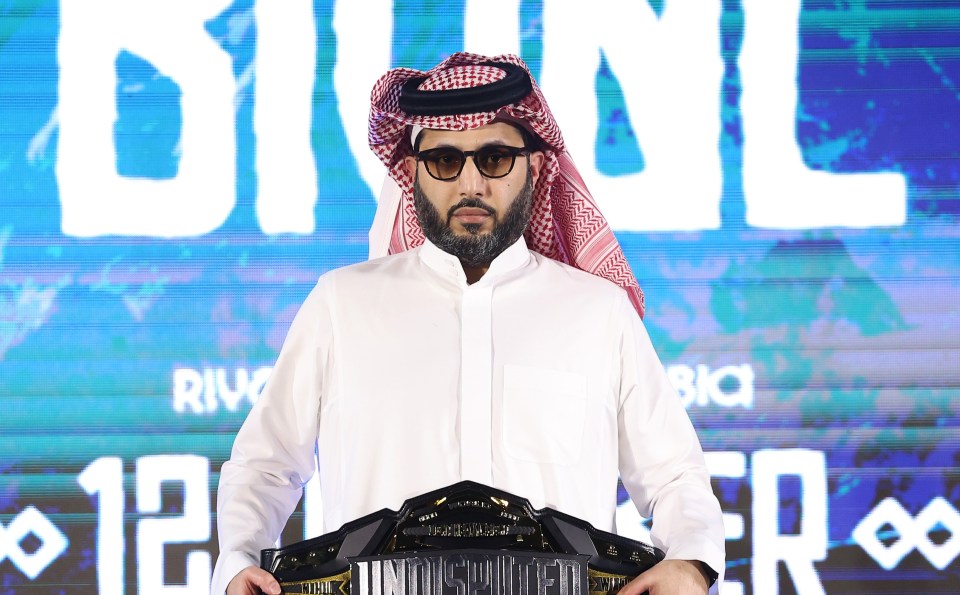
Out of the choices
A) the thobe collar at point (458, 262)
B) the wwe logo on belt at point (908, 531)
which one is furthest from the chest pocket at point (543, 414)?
the wwe logo on belt at point (908, 531)

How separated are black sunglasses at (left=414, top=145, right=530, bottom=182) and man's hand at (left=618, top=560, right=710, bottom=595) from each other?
2.39 feet

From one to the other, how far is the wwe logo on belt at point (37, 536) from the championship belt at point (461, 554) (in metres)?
2.01

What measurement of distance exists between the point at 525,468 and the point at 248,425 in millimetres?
480

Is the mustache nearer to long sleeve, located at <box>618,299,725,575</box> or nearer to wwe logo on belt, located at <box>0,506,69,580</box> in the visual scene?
long sleeve, located at <box>618,299,725,575</box>

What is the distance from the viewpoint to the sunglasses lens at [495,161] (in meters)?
1.85

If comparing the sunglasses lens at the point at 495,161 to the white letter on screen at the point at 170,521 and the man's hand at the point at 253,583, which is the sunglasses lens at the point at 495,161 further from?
the white letter on screen at the point at 170,521

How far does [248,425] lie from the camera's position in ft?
5.97

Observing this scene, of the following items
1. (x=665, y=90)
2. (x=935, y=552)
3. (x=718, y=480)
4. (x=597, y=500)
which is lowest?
(x=935, y=552)

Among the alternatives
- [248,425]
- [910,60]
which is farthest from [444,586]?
[910,60]

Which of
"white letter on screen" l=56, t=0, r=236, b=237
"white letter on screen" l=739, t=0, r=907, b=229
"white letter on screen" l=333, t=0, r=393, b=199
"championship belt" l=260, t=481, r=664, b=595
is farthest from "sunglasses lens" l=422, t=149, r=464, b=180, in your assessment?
"white letter on screen" l=739, t=0, r=907, b=229

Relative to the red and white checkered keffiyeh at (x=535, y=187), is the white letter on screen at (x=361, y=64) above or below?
above

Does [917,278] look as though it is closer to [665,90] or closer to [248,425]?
[665,90]

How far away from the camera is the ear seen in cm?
202

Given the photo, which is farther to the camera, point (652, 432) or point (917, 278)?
point (917, 278)
